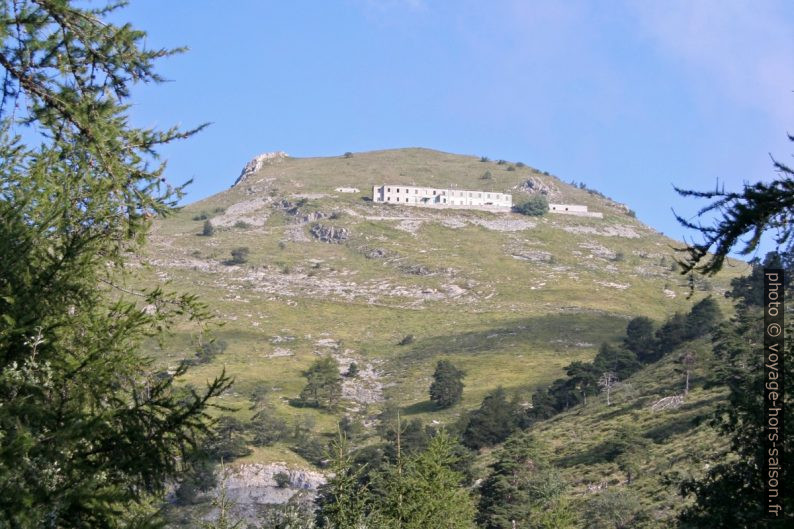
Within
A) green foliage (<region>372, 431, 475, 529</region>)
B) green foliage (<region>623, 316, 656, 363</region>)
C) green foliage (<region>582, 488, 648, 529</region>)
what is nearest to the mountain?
green foliage (<region>623, 316, 656, 363</region>)

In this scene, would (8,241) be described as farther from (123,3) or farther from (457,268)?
(457,268)

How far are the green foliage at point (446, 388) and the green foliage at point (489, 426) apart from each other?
20470 millimetres

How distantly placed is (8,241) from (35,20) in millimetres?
2262

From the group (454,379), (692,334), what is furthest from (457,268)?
(692,334)

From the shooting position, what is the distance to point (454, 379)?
115 meters

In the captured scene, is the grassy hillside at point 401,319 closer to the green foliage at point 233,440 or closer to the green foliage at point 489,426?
the green foliage at point 233,440

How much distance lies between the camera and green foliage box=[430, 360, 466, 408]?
11175 centimetres

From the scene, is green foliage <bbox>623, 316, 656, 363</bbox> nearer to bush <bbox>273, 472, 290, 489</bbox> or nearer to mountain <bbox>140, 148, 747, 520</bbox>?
mountain <bbox>140, 148, 747, 520</bbox>

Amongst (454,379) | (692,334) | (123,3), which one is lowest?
(454,379)

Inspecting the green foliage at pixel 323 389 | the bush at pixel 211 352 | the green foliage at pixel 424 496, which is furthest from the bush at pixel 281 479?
the green foliage at pixel 424 496

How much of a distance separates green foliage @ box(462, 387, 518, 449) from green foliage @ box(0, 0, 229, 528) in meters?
77.7

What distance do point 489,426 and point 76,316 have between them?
79.3 m

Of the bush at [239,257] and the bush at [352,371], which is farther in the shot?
the bush at [239,257]

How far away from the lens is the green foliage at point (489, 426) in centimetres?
8594
